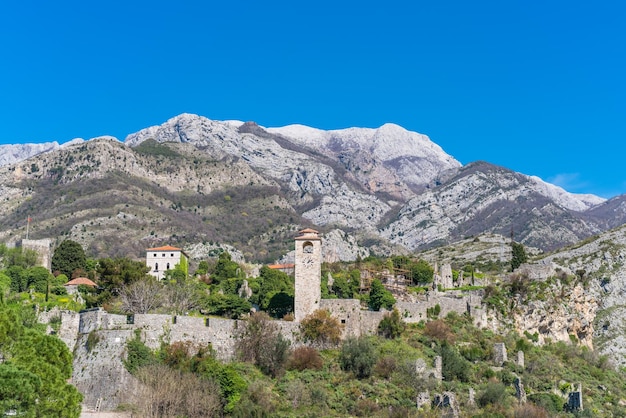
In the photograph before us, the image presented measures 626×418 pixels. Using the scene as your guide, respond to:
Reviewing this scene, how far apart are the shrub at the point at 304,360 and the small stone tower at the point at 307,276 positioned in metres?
4.67

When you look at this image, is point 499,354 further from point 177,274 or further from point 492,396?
point 177,274

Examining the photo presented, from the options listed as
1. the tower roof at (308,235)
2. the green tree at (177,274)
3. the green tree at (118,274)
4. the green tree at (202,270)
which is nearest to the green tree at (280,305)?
the tower roof at (308,235)

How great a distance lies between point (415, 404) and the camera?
51.6 meters

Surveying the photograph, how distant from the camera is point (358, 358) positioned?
5503cm

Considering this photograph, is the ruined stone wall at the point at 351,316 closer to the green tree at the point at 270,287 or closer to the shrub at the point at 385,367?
the shrub at the point at 385,367

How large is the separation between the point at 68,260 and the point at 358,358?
37602 mm

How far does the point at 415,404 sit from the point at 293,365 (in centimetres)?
874

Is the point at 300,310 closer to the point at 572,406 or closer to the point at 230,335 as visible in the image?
the point at 230,335

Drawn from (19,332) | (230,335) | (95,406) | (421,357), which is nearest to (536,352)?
(421,357)

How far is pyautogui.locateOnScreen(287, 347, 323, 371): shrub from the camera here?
5475cm

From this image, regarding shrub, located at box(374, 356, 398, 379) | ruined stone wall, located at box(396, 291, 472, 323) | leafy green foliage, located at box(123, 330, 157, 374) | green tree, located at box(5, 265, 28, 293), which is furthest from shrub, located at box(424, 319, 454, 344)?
green tree, located at box(5, 265, 28, 293)

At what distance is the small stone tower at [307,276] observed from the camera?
60.6m

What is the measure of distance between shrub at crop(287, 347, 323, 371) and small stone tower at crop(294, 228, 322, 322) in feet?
15.3

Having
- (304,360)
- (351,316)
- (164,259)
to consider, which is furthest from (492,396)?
(164,259)
